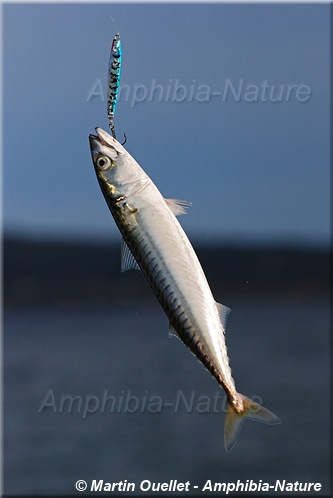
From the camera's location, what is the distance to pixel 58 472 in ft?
50.3

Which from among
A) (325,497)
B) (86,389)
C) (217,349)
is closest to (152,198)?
(217,349)

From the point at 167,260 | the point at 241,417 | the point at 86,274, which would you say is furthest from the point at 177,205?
the point at 86,274

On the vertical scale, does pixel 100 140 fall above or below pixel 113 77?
below

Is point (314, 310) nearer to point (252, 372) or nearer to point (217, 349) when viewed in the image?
point (252, 372)

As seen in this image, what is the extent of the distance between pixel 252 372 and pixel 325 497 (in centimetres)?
587

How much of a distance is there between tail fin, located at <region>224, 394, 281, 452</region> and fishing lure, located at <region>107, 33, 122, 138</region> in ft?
3.53

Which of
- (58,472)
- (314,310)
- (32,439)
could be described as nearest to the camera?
(58,472)

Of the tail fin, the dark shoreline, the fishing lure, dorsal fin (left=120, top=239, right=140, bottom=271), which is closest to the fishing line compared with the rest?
the fishing lure

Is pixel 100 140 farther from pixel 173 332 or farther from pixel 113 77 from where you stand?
pixel 173 332

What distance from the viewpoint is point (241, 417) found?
9.48ft

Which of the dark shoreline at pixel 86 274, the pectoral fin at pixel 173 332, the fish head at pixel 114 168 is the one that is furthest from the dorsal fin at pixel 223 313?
the dark shoreline at pixel 86 274

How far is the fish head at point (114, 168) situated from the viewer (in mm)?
2820

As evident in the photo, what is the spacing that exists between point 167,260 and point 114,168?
0.39 metres

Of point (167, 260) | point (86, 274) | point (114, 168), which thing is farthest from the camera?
point (86, 274)
